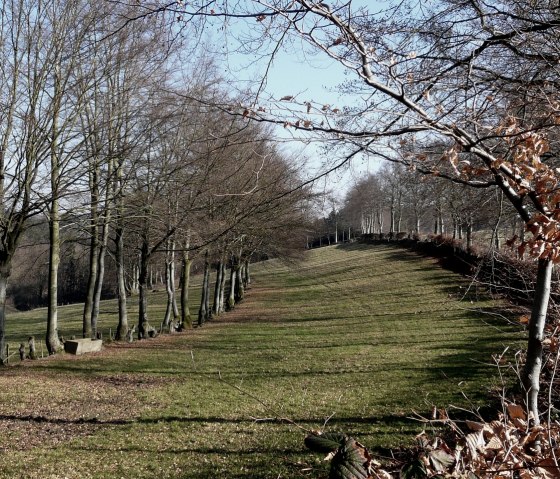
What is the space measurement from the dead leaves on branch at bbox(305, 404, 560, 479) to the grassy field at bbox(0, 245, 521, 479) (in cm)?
23

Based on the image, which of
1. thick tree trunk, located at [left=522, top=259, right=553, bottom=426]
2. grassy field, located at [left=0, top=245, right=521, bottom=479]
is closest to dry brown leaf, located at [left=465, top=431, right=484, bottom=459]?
grassy field, located at [left=0, top=245, right=521, bottom=479]

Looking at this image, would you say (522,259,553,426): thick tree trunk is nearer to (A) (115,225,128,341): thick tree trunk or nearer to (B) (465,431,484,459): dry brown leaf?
(B) (465,431,484,459): dry brown leaf

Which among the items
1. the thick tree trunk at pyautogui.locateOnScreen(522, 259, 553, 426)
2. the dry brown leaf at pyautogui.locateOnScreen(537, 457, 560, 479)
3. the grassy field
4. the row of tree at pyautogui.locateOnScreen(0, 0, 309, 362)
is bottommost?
the grassy field

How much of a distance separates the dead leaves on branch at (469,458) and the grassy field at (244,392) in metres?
0.23

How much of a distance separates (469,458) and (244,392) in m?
1.17

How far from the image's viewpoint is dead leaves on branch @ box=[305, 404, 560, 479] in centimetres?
223

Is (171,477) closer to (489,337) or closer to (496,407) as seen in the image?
(496,407)

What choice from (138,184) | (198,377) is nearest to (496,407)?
(198,377)

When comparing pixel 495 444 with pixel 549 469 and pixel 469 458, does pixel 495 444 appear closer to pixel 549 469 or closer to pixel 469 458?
pixel 469 458

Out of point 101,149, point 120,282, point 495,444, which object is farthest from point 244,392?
point 120,282

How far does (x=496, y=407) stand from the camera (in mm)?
8281

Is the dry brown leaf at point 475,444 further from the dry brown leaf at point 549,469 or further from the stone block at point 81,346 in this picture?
the stone block at point 81,346

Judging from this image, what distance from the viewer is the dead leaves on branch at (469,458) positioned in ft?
7.32

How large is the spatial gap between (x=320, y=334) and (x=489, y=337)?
609cm
